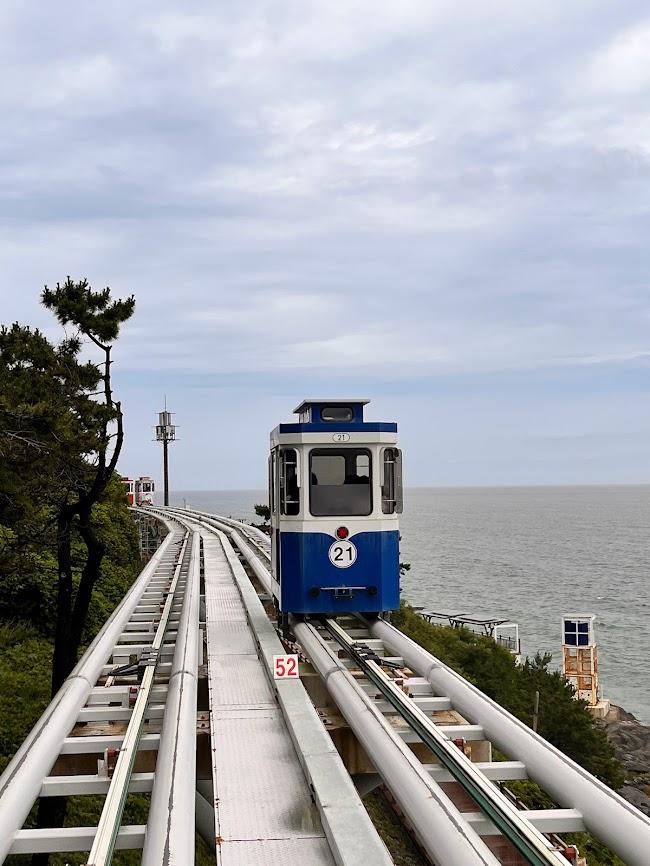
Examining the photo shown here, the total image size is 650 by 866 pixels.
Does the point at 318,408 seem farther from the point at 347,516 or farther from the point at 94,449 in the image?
the point at 94,449

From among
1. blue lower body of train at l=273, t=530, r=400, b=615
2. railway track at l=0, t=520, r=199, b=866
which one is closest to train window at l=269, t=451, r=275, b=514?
blue lower body of train at l=273, t=530, r=400, b=615

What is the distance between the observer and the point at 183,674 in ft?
28.4

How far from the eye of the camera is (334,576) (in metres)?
11.3

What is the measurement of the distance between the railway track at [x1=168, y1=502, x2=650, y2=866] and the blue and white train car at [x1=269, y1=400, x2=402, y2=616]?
1.02 m

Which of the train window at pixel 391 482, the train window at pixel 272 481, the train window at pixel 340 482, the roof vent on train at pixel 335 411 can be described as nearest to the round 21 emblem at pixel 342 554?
the train window at pixel 340 482

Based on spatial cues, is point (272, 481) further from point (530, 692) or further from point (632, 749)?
point (632, 749)

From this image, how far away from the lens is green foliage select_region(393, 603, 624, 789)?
24.6 m

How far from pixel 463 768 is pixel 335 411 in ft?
20.8

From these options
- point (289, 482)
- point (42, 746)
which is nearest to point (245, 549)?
point (289, 482)

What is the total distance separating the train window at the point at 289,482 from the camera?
11477 millimetres

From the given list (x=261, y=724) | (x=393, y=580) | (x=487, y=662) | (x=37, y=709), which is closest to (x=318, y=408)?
(x=393, y=580)

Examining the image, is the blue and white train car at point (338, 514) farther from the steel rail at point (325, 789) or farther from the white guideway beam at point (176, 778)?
the white guideway beam at point (176, 778)

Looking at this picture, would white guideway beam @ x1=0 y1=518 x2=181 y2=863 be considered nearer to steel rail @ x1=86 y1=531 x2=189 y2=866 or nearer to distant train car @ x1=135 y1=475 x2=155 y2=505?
steel rail @ x1=86 y1=531 x2=189 y2=866

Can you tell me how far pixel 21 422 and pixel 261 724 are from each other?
28.2ft
